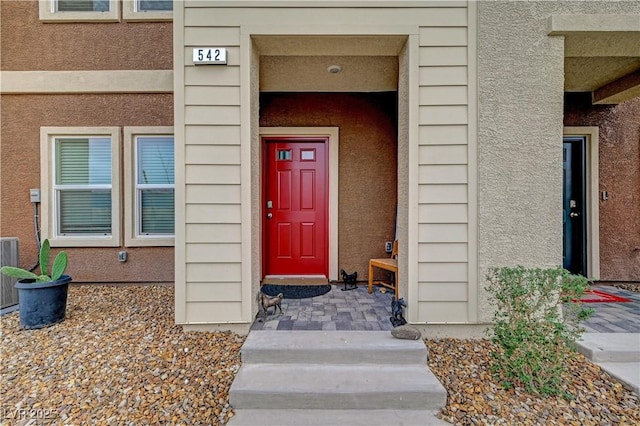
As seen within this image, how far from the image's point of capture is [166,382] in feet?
6.72

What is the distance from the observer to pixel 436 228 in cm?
261

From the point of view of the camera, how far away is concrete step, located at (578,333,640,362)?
7.36 ft

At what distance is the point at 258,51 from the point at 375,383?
277 centimetres

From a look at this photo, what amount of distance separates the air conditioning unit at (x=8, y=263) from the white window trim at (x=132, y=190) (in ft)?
3.73

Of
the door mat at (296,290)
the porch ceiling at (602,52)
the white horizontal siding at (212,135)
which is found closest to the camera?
the porch ceiling at (602,52)

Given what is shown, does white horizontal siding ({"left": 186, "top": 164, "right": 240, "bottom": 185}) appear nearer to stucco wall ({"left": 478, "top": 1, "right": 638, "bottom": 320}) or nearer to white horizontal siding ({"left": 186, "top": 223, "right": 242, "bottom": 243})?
white horizontal siding ({"left": 186, "top": 223, "right": 242, "bottom": 243})

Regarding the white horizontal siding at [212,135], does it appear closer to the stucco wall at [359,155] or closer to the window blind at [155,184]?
the stucco wall at [359,155]

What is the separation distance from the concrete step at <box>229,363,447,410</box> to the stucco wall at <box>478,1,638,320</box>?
121 centimetres

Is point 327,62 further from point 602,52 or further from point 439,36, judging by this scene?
point 602,52

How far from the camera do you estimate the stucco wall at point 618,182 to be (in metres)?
4.09

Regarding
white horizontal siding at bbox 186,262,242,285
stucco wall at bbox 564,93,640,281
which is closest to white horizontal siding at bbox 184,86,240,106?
white horizontal siding at bbox 186,262,242,285

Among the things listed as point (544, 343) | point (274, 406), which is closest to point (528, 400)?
point (544, 343)

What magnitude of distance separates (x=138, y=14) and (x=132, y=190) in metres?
2.16

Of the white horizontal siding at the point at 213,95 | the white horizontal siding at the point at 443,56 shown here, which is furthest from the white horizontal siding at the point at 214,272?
the white horizontal siding at the point at 443,56
